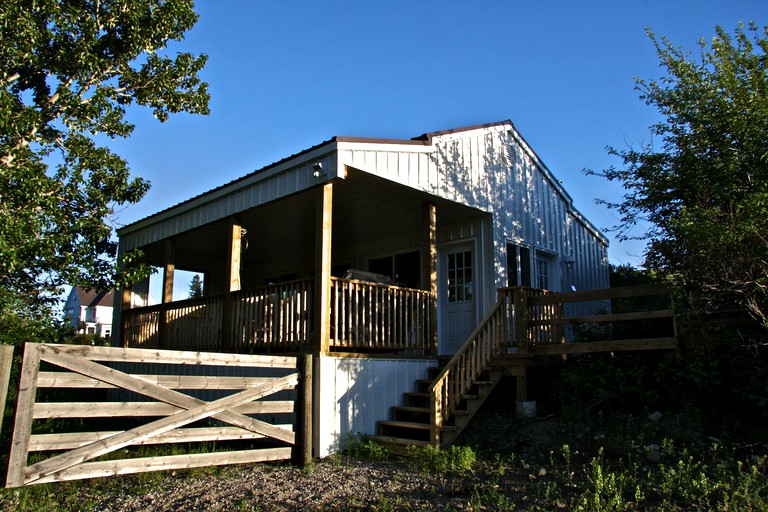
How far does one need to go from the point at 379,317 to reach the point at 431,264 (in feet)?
4.00

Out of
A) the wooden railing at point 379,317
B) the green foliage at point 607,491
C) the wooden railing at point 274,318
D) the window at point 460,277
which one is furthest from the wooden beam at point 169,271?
the green foliage at point 607,491

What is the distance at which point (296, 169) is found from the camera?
8.77m

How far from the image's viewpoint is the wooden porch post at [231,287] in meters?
9.93

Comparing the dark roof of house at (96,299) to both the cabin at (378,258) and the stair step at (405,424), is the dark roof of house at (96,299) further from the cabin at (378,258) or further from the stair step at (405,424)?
the stair step at (405,424)

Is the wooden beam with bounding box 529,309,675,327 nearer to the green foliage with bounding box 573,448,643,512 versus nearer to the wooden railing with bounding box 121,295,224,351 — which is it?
the green foliage with bounding box 573,448,643,512

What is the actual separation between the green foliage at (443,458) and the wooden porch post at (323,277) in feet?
5.89

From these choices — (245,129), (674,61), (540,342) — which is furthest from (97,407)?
(674,61)

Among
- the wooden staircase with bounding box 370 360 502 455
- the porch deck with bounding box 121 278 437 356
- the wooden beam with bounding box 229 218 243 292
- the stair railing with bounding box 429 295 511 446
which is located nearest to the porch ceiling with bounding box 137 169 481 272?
the wooden beam with bounding box 229 218 243 292

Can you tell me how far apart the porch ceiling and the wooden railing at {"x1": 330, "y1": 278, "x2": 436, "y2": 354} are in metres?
1.58

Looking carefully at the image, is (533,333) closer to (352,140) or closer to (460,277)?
(460,277)

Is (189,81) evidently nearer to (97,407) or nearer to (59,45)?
(59,45)

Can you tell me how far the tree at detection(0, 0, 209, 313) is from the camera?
914cm

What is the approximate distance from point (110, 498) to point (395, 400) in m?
4.25

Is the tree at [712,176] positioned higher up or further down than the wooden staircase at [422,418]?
higher up
